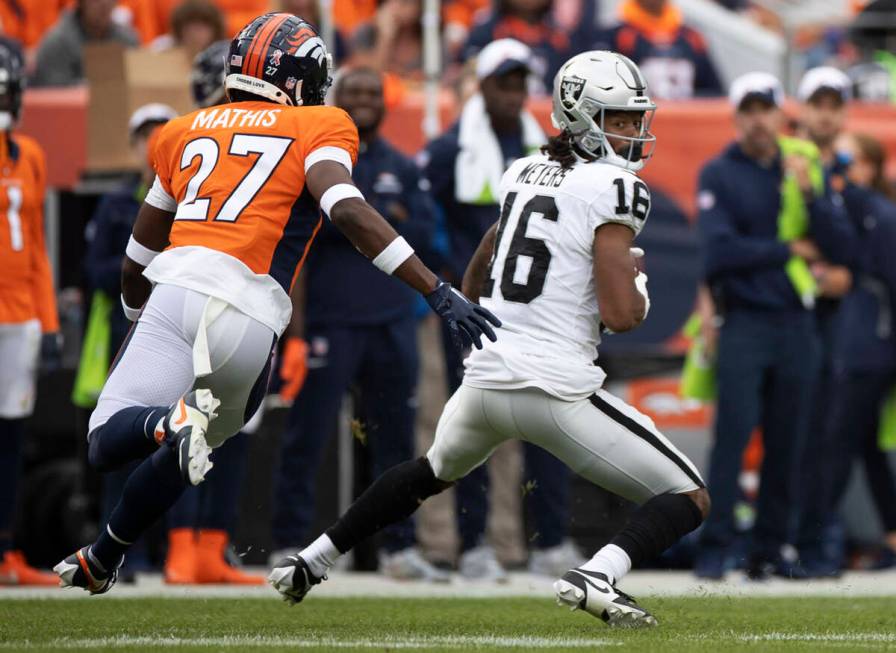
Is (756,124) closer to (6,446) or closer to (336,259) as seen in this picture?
(336,259)

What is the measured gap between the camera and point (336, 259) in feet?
28.9

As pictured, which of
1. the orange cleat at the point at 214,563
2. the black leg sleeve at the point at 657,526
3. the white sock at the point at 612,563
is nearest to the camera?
the white sock at the point at 612,563

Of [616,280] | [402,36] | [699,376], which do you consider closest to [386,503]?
[616,280]

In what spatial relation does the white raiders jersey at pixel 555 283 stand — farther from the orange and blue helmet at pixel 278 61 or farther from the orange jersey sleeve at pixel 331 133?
the orange and blue helmet at pixel 278 61

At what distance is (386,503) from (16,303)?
9.45 feet

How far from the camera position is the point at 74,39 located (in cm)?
1064

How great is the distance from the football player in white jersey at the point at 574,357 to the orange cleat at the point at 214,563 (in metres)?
2.28

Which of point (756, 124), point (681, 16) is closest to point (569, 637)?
point (756, 124)

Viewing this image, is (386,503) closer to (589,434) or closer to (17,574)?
(589,434)

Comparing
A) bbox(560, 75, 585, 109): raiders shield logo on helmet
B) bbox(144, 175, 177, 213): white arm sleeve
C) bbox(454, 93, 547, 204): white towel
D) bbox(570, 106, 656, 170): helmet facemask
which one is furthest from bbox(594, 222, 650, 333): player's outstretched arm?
bbox(454, 93, 547, 204): white towel

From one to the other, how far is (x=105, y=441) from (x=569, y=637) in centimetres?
157

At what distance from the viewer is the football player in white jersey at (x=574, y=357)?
573cm

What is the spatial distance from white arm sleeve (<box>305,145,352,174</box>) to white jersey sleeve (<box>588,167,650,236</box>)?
806 mm

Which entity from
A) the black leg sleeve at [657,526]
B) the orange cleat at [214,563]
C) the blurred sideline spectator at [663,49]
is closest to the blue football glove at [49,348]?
the orange cleat at [214,563]
